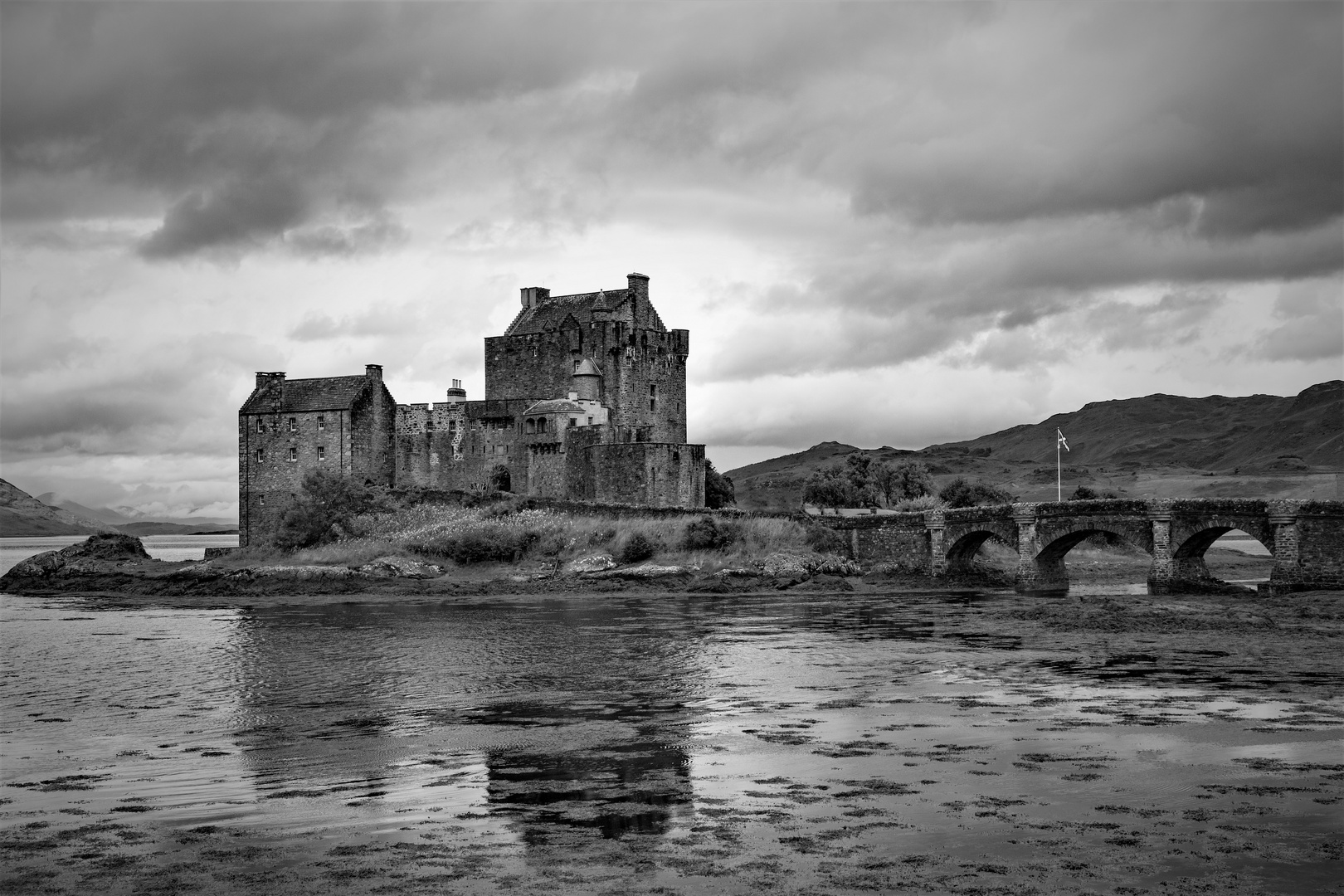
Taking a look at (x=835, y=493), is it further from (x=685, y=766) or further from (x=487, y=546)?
(x=685, y=766)

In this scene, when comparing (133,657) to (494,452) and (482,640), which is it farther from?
(494,452)

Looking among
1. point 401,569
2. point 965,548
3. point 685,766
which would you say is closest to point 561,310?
point 401,569

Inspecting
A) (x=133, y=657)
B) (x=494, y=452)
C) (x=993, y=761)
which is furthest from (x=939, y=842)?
(x=494, y=452)

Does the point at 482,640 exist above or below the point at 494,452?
below

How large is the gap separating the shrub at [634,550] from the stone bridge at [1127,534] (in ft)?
29.0

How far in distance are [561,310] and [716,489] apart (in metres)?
14.2

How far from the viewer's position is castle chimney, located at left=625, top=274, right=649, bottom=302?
237ft

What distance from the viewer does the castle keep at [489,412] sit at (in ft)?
227

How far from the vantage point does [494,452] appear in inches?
2753

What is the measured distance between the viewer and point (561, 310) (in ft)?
242

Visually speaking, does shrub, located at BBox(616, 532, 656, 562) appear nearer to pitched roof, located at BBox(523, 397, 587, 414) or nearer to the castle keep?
the castle keep

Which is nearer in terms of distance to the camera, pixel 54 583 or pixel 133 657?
pixel 133 657

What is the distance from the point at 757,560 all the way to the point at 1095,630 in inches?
915

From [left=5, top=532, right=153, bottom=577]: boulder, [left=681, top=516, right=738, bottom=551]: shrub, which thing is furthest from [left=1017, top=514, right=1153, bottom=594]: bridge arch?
[left=5, top=532, right=153, bottom=577]: boulder
